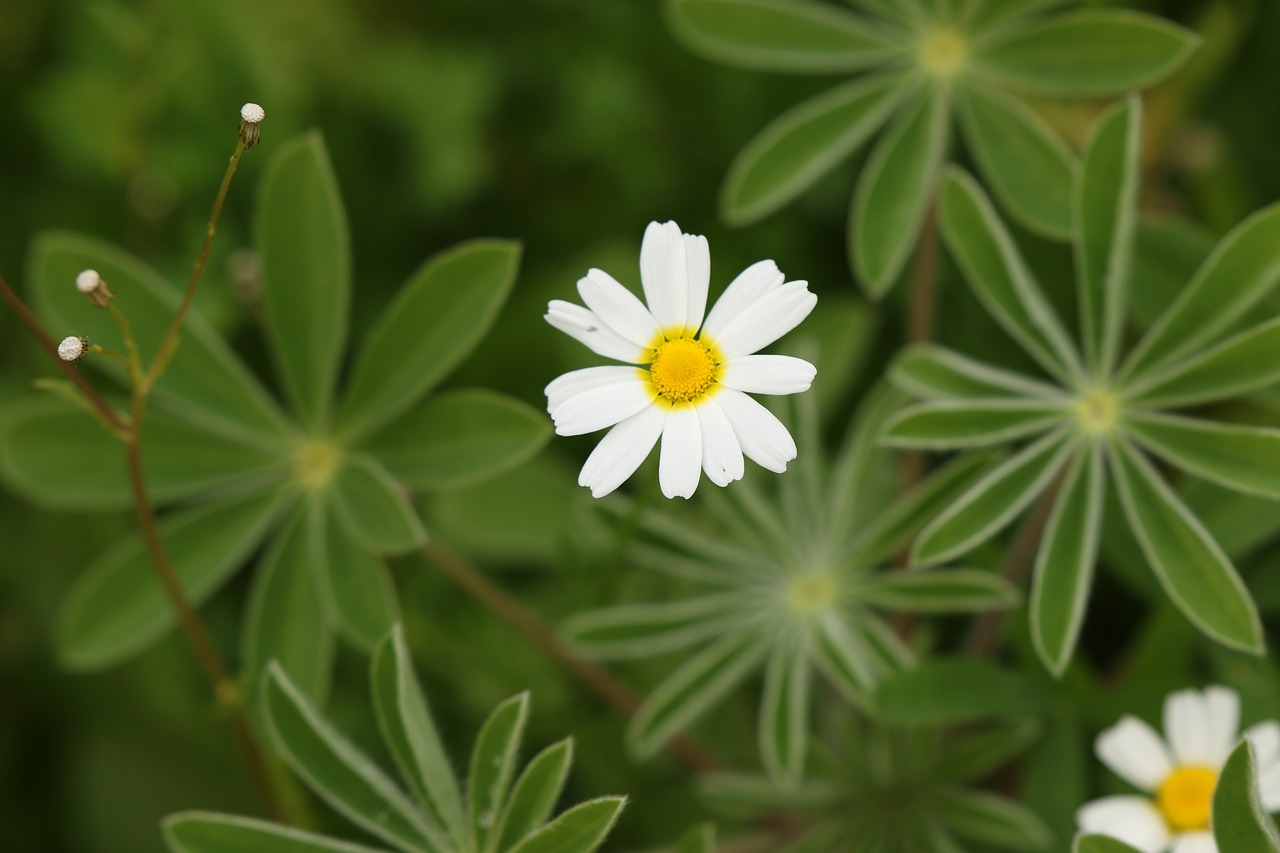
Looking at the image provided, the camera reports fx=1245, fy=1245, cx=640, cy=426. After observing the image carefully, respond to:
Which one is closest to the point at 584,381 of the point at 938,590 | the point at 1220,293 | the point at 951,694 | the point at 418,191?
the point at 938,590

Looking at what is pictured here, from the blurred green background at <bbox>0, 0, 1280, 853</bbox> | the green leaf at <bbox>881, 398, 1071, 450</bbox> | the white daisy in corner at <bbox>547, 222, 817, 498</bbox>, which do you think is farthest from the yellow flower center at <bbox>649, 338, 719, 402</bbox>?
the blurred green background at <bbox>0, 0, 1280, 853</bbox>

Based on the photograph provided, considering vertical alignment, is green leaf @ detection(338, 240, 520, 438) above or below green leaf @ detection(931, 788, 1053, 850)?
above

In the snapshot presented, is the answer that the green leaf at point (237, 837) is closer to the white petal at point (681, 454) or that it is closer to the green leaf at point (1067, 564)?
the white petal at point (681, 454)

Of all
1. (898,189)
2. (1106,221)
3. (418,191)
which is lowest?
(1106,221)

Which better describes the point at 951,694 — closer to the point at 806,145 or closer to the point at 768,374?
the point at 768,374

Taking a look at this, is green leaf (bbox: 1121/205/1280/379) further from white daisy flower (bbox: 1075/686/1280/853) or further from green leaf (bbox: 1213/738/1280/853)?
green leaf (bbox: 1213/738/1280/853)

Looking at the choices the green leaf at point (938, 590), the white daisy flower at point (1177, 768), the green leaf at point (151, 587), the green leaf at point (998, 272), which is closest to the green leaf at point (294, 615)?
the green leaf at point (151, 587)
